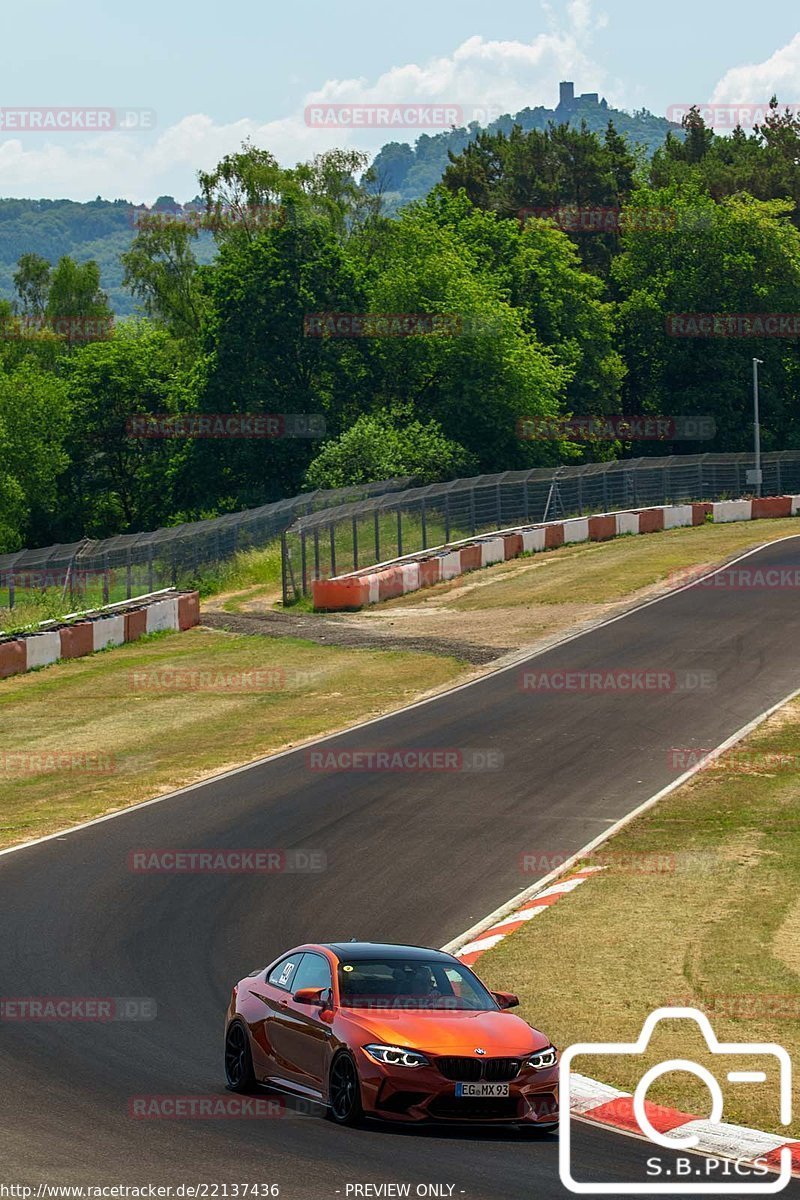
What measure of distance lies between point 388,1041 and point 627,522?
54.2 metres

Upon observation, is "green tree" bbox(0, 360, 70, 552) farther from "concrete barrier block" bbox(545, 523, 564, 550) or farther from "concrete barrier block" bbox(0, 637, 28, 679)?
"concrete barrier block" bbox(0, 637, 28, 679)

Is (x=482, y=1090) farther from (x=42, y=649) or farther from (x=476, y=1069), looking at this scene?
(x=42, y=649)

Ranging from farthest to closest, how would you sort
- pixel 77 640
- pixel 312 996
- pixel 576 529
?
pixel 576 529
pixel 77 640
pixel 312 996

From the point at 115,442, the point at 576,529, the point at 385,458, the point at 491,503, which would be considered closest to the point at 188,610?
the point at 491,503

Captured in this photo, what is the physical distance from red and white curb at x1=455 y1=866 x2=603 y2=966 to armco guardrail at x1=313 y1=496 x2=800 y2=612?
96.1 ft

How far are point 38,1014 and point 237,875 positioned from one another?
21.4 feet

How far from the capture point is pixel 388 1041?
12344 millimetres

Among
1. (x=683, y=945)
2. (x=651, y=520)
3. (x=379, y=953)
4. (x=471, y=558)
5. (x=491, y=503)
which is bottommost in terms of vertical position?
(x=683, y=945)

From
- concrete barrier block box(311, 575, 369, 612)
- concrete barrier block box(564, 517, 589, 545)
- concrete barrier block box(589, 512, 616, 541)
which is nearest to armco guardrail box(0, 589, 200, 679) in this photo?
concrete barrier block box(311, 575, 369, 612)

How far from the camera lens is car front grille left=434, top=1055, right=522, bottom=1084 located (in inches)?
483

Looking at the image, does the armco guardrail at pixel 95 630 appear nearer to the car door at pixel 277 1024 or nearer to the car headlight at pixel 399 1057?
the car door at pixel 277 1024

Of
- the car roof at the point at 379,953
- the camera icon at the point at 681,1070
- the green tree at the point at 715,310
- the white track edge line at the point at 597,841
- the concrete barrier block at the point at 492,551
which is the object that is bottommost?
the white track edge line at the point at 597,841

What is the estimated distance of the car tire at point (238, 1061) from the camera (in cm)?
1353

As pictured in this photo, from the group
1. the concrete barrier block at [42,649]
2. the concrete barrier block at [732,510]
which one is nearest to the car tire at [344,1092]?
the concrete barrier block at [42,649]
